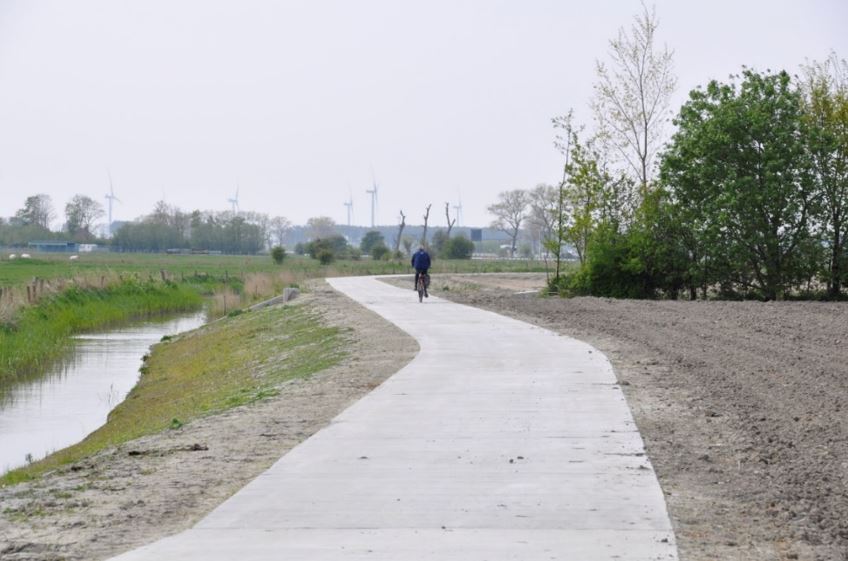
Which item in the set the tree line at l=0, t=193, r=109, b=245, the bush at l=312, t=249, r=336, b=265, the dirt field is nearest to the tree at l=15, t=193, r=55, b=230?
the tree line at l=0, t=193, r=109, b=245

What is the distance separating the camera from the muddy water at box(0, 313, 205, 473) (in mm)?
20562

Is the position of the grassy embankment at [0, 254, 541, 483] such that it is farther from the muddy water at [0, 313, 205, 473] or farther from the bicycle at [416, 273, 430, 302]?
the bicycle at [416, 273, 430, 302]

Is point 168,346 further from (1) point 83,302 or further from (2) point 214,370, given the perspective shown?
(1) point 83,302

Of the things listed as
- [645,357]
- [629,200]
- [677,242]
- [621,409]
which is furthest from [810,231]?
[621,409]

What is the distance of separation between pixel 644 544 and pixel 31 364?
27.3 m

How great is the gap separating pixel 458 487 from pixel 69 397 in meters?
19.1

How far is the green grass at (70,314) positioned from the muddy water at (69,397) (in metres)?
0.76

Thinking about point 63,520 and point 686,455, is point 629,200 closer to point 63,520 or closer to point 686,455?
point 686,455

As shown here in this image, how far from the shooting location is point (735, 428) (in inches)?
488

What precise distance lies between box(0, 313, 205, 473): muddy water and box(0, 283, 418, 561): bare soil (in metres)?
4.89

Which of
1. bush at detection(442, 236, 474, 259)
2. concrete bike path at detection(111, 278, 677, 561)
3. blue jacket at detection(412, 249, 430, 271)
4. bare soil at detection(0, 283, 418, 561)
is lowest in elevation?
bare soil at detection(0, 283, 418, 561)

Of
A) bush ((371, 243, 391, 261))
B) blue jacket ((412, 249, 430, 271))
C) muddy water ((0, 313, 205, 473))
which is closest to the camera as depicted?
muddy water ((0, 313, 205, 473))

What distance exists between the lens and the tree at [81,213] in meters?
181

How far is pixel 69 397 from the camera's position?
2667cm
